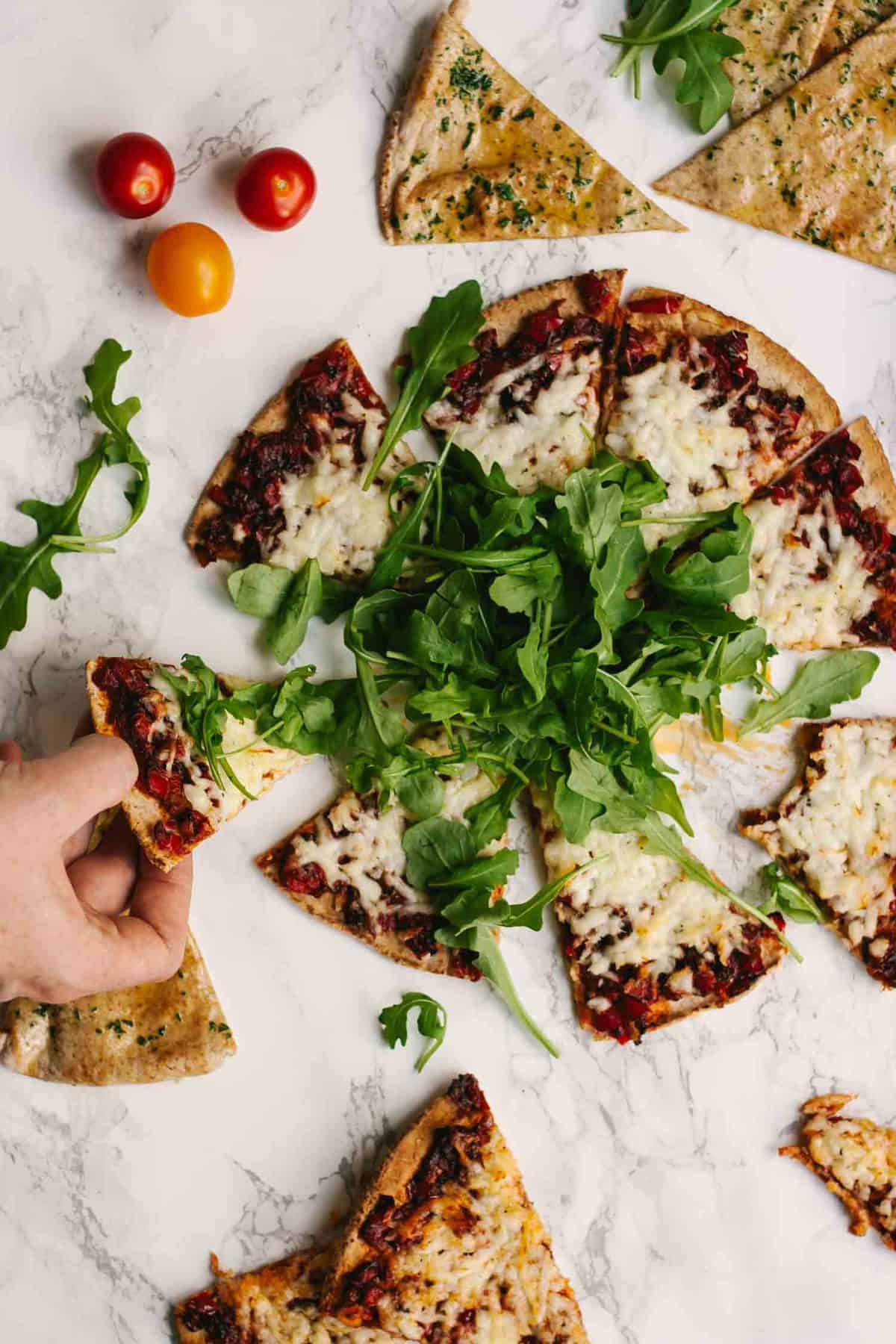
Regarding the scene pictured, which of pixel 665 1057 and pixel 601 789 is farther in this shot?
pixel 665 1057

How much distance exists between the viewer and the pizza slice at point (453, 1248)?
152 inches

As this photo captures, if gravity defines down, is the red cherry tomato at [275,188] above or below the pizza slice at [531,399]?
above

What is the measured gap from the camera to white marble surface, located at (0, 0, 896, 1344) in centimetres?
384

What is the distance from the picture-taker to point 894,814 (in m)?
4.19

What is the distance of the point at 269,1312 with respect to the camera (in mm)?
3908

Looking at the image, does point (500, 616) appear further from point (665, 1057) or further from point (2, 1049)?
point (2, 1049)

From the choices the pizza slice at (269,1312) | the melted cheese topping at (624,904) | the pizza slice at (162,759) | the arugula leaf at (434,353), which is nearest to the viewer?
the pizza slice at (162,759)

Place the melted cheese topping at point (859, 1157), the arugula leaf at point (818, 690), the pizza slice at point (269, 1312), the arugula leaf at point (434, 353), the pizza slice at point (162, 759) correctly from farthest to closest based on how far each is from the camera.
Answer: the melted cheese topping at point (859, 1157) → the arugula leaf at point (818, 690) → the pizza slice at point (269, 1312) → the arugula leaf at point (434, 353) → the pizza slice at point (162, 759)

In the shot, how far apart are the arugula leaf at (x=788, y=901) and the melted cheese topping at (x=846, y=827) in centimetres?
6

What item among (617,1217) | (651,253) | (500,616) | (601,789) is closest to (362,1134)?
(617,1217)

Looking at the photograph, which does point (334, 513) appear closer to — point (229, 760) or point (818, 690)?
point (229, 760)

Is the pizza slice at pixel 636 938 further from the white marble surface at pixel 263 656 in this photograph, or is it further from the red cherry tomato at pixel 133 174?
the red cherry tomato at pixel 133 174

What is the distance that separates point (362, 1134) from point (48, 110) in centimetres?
378

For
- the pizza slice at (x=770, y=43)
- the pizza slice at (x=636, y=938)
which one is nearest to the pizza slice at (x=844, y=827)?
the pizza slice at (x=636, y=938)
